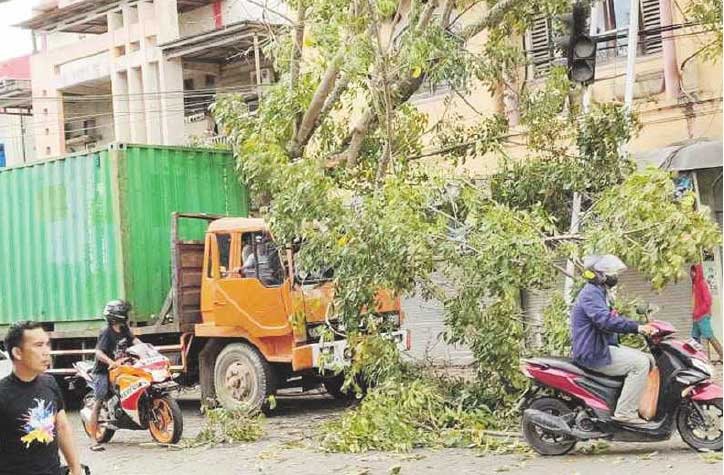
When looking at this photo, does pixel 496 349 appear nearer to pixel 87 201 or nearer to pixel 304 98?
pixel 304 98

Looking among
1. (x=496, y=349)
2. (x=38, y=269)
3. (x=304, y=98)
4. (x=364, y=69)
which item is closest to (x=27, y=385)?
(x=496, y=349)

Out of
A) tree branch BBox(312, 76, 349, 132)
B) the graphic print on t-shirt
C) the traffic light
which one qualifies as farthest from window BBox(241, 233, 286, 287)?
the graphic print on t-shirt

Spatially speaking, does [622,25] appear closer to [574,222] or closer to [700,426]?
[574,222]

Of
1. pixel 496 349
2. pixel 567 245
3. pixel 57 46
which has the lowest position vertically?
pixel 496 349

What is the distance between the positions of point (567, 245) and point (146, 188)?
19.1 feet

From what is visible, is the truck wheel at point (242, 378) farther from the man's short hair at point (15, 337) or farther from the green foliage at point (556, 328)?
the man's short hair at point (15, 337)

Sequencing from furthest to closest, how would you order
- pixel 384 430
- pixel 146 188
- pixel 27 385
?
pixel 146 188, pixel 384 430, pixel 27 385

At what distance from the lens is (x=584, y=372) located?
327 inches

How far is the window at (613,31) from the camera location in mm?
15391

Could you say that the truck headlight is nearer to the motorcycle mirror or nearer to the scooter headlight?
the motorcycle mirror

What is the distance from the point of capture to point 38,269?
46.9 ft

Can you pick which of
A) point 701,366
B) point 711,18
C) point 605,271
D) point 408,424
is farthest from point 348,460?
point 711,18

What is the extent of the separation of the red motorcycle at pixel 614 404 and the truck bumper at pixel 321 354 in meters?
2.92

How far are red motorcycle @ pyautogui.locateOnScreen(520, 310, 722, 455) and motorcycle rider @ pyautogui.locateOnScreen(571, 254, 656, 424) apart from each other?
9cm
